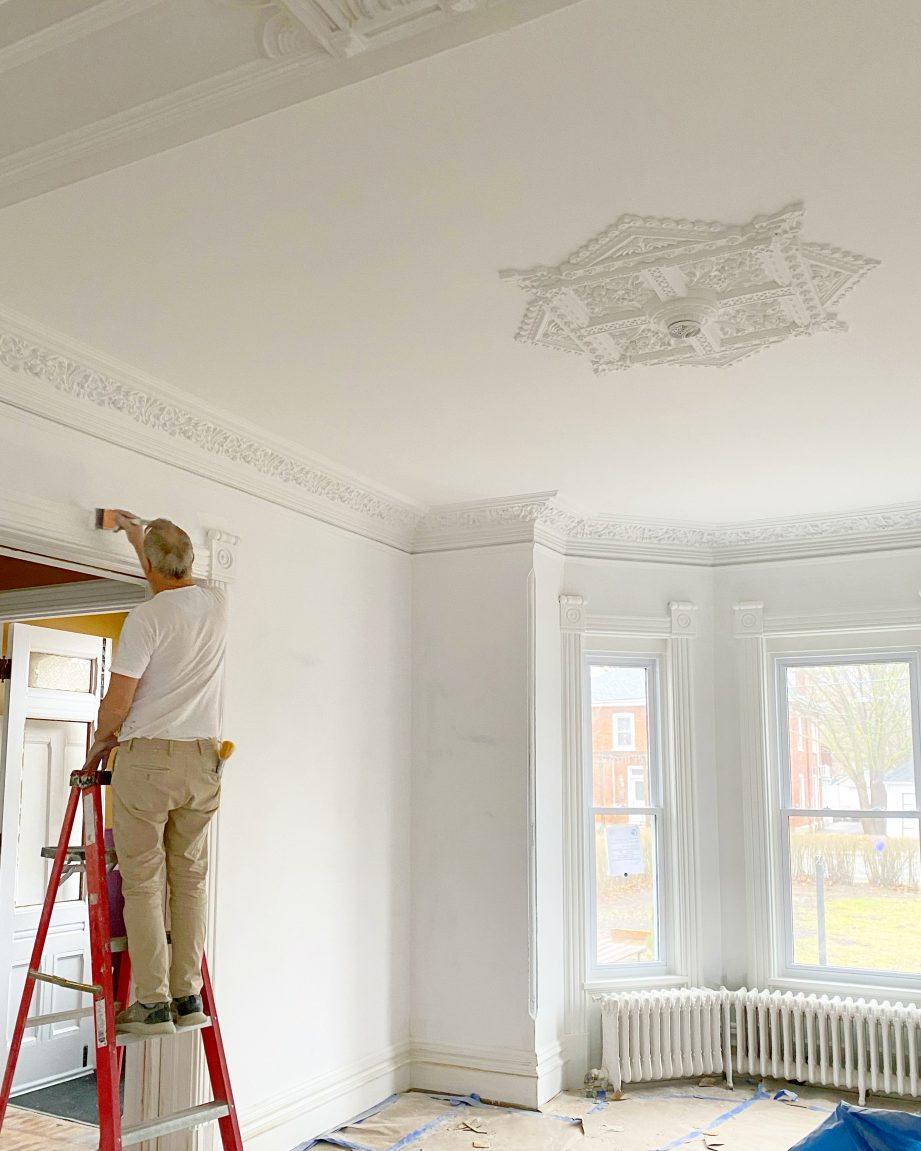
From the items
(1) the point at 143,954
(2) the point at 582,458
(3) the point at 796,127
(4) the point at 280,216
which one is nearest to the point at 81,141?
(4) the point at 280,216

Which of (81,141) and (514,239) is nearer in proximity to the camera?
(81,141)

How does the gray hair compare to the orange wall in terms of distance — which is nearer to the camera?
the gray hair

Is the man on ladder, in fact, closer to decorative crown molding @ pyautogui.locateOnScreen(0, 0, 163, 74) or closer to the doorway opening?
the doorway opening

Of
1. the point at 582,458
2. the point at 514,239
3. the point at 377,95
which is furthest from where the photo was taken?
the point at 582,458

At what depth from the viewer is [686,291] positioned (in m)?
3.04

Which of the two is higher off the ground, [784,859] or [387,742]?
[387,742]

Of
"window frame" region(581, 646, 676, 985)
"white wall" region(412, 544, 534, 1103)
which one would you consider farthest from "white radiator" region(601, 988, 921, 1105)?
"white wall" region(412, 544, 534, 1103)

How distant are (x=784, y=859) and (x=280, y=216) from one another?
444 cm

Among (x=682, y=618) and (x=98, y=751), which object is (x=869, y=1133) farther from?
(x=682, y=618)

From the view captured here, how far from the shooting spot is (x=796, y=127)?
2191 millimetres

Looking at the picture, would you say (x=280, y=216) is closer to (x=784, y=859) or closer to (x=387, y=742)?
(x=387, y=742)

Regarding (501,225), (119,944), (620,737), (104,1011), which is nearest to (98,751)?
(119,944)

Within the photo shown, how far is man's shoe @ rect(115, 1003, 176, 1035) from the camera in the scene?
2.92 meters

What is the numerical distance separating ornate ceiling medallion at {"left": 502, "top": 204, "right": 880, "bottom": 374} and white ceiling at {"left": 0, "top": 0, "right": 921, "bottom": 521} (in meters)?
0.06
